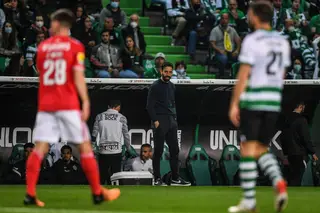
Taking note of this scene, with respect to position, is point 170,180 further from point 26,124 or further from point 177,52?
point 177,52

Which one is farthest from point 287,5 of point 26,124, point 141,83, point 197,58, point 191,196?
point 191,196

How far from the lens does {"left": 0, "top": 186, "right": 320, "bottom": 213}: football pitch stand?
11198mm

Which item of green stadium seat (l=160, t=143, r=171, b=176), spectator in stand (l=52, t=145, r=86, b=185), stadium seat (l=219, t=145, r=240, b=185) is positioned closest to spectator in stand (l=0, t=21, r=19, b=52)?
spectator in stand (l=52, t=145, r=86, b=185)

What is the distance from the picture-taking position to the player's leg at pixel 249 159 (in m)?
9.78

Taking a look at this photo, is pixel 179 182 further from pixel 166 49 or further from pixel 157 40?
pixel 157 40

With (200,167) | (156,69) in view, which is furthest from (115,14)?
(200,167)

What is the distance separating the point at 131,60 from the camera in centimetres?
2064

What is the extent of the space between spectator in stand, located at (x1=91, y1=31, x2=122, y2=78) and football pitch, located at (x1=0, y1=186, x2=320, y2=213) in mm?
4503

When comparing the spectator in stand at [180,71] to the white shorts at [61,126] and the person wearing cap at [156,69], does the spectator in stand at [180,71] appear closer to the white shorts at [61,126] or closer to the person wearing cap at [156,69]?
the person wearing cap at [156,69]

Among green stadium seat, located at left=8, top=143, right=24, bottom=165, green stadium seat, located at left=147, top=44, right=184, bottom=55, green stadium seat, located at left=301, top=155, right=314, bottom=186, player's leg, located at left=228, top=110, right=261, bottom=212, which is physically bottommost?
green stadium seat, located at left=301, top=155, right=314, bottom=186

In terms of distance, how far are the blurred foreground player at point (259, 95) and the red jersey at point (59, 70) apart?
1973 mm

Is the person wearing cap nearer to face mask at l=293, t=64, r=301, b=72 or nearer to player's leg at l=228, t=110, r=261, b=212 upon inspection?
face mask at l=293, t=64, r=301, b=72

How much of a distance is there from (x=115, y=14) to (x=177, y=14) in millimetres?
1814

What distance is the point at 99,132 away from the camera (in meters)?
18.5
